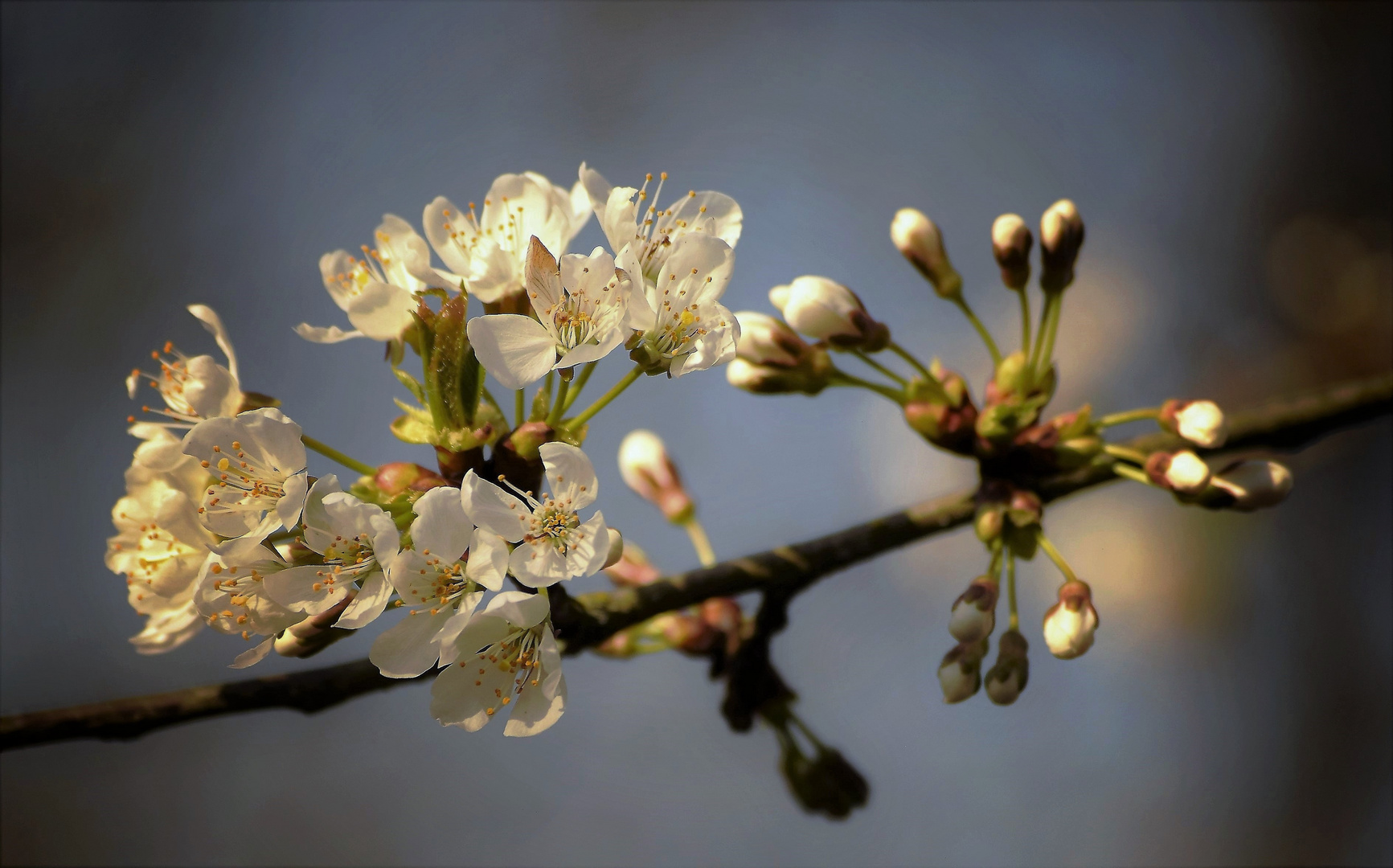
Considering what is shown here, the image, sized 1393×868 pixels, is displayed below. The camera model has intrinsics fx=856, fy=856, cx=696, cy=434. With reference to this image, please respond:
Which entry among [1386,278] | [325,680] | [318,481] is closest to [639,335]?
[318,481]

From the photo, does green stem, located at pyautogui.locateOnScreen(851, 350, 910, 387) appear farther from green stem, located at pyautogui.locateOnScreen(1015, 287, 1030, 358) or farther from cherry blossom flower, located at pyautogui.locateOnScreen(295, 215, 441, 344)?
cherry blossom flower, located at pyautogui.locateOnScreen(295, 215, 441, 344)

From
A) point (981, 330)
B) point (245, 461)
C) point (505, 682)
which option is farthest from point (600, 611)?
point (981, 330)

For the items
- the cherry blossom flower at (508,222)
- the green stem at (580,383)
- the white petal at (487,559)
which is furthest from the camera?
the cherry blossom flower at (508,222)

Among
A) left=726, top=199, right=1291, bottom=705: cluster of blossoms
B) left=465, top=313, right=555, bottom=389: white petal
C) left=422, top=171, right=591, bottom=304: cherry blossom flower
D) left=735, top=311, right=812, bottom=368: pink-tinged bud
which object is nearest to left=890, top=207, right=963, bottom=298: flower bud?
left=726, top=199, right=1291, bottom=705: cluster of blossoms

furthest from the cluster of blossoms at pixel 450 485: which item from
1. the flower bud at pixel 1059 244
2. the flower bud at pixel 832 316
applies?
the flower bud at pixel 1059 244

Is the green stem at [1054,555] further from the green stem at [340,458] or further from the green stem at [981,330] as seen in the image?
the green stem at [340,458]
